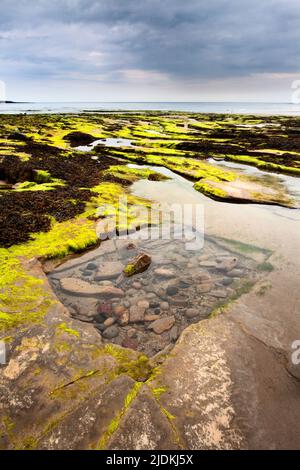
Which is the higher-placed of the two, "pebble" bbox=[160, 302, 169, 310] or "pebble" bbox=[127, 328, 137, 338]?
"pebble" bbox=[160, 302, 169, 310]

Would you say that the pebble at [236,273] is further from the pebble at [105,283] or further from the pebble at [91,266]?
the pebble at [91,266]

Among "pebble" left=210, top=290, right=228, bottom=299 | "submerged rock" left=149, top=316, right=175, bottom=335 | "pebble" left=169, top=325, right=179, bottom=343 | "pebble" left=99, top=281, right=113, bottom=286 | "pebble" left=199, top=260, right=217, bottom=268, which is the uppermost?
"pebble" left=199, top=260, right=217, bottom=268

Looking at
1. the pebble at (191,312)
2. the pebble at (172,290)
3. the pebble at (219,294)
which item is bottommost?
the pebble at (191,312)

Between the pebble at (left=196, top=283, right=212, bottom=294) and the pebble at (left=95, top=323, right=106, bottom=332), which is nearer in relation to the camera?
the pebble at (left=95, top=323, right=106, bottom=332)

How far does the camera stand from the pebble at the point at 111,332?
16.5 ft

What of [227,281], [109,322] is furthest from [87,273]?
[227,281]

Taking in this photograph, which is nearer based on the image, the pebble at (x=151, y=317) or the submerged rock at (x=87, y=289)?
the pebble at (x=151, y=317)

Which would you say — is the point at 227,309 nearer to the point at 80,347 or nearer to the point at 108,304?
the point at 108,304

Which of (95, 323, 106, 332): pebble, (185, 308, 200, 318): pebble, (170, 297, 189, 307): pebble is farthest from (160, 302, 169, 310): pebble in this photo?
(95, 323, 106, 332): pebble

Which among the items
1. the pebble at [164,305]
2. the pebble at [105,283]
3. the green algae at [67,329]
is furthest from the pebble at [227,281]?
the green algae at [67,329]

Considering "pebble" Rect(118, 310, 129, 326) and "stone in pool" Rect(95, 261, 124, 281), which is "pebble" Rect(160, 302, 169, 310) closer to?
"pebble" Rect(118, 310, 129, 326)

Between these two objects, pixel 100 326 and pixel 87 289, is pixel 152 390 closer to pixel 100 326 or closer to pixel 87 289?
pixel 100 326

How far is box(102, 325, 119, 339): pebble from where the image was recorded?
503 cm

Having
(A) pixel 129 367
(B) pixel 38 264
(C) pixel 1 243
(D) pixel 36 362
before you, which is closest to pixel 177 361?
(A) pixel 129 367
